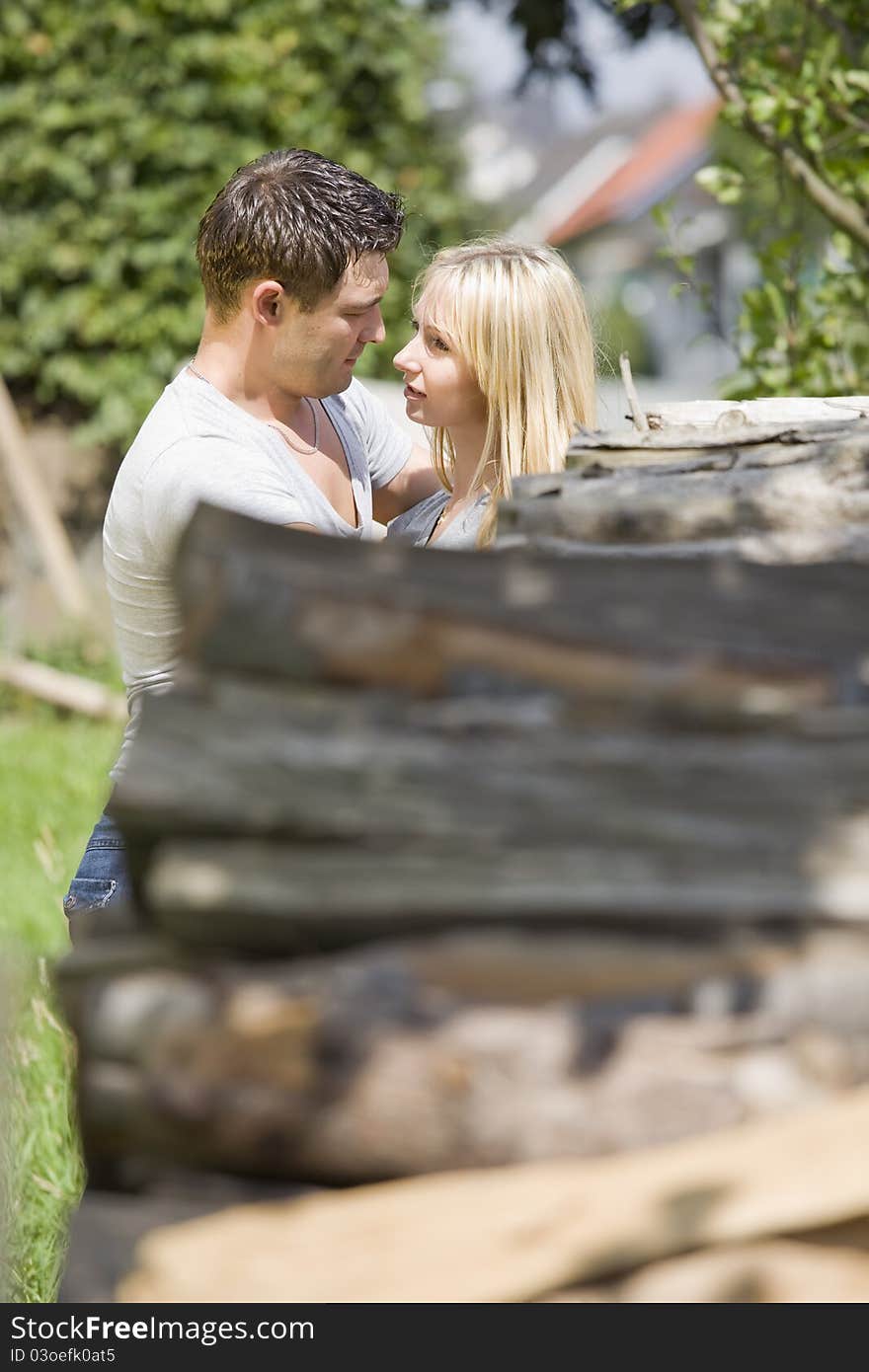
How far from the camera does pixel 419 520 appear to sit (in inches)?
117

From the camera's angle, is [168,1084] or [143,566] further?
[143,566]

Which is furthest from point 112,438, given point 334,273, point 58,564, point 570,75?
point 334,273

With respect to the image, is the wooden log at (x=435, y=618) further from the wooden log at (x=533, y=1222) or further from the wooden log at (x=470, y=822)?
the wooden log at (x=533, y=1222)

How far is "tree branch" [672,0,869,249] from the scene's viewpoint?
3.84 metres

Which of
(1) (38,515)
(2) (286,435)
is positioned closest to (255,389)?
(2) (286,435)

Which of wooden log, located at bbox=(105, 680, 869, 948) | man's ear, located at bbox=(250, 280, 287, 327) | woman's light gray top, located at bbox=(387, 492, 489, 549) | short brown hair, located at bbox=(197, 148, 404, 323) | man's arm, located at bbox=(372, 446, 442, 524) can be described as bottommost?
man's arm, located at bbox=(372, 446, 442, 524)

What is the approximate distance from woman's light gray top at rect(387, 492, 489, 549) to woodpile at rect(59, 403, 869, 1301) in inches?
41.9

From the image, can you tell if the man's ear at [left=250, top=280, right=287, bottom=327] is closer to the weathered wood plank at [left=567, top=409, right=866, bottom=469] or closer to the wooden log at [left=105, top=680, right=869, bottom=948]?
the weathered wood plank at [left=567, top=409, right=866, bottom=469]

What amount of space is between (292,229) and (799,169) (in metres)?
1.74

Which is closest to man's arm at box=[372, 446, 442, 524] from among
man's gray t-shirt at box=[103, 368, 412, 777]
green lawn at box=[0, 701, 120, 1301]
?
man's gray t-shirt at box=[103, 368, 412, 777]
